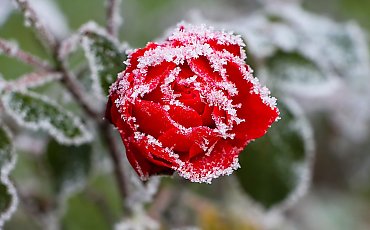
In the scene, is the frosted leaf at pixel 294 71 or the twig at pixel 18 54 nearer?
the twig at pixel 18 54

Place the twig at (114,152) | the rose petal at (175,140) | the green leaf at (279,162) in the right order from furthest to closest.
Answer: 1. the green leaf at (279,162)
2. the twig at (114,152)
3. the rose petal at (175,140)

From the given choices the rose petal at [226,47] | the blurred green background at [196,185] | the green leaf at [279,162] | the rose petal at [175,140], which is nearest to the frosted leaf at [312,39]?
the green leaf at [279,162]

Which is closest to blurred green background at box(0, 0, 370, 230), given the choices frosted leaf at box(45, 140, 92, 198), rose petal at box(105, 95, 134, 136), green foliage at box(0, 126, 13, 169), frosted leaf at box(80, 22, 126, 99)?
frosted leaf at box(45, 140, 92, 198)

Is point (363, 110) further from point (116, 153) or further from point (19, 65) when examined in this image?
point (19, 65)

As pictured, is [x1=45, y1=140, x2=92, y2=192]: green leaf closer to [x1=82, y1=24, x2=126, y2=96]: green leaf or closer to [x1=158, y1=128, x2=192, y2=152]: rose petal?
[x1=82, y1=24, x2=126, y2=96]: green leaf

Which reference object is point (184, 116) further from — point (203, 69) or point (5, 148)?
point (5, 148)

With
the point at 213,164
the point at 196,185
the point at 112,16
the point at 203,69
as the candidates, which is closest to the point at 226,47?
the point at 203,69

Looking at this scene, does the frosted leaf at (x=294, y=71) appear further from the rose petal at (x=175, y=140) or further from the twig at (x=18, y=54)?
the rose petal at (x=175, y=140)
